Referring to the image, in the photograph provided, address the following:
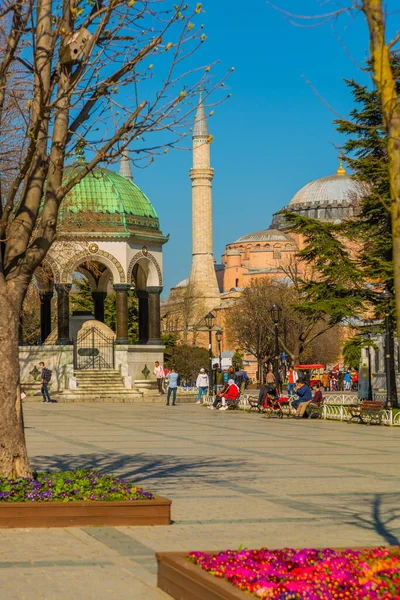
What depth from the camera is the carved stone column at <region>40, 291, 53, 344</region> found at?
1665 inches

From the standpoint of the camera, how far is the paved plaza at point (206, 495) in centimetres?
766

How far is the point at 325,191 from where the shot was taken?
14788 cm

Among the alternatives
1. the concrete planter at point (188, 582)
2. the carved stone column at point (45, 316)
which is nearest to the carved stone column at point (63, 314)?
the carved stone column at point (45, 316)

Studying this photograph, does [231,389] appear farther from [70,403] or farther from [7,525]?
[7,525]

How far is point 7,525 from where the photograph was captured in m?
9.31

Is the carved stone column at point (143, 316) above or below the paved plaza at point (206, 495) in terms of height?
above

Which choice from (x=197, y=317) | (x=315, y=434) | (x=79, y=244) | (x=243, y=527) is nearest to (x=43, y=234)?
(x=243, y=527)

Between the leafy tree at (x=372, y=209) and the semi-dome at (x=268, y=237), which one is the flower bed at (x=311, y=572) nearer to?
the leafy tree at (x=372, y=209)

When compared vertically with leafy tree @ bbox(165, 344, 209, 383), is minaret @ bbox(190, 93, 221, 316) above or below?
above

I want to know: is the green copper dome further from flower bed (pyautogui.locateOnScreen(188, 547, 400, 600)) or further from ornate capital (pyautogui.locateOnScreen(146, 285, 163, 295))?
flower bed (pyautogui.locateOnScreen(188, 547, 400, 600))

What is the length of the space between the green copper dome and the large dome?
103 meters

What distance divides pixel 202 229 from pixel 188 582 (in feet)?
392

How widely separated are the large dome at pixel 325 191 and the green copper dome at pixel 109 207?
10314cm

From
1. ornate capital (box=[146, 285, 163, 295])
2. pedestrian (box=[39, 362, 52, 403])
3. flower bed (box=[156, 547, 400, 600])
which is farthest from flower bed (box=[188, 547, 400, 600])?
ornate capital (box=[146, 285, 163, 295])
